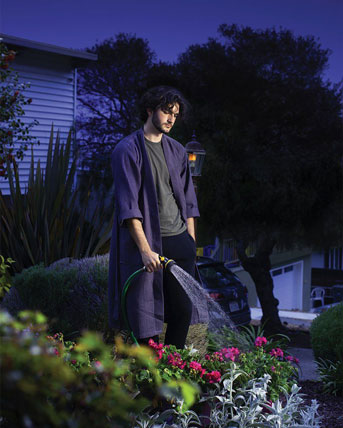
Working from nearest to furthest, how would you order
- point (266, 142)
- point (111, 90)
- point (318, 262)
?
1. point (266, 142)
2. point (111, 90)
3. point (318, 262)

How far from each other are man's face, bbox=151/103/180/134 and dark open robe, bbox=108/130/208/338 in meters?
0.11

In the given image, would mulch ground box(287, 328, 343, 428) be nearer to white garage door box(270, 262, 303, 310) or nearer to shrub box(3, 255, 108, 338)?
shrub box(3, 255, 108, 338)

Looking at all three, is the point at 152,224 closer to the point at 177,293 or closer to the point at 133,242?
the point at 133,242

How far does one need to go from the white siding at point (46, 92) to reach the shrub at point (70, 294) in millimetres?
8267

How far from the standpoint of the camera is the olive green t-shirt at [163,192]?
3232 millimetres

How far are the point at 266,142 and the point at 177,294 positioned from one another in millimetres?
9011

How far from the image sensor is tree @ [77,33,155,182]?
19.1 meters

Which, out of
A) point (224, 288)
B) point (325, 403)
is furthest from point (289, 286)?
point (325, 403)

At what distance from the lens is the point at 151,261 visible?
9.48 feet

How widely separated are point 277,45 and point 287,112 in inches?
84.3

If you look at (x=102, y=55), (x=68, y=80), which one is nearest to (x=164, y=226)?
(x=68, y=80)

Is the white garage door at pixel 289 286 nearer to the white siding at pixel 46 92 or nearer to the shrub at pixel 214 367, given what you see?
the white siding at pixel 46 92

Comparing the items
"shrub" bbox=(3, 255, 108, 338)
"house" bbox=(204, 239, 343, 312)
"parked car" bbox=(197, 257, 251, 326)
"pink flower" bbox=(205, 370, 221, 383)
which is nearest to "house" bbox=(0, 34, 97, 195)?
"parked car" bbox=(197, 257, 251, 326)

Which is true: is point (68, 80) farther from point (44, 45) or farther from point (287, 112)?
point (287, 112)
